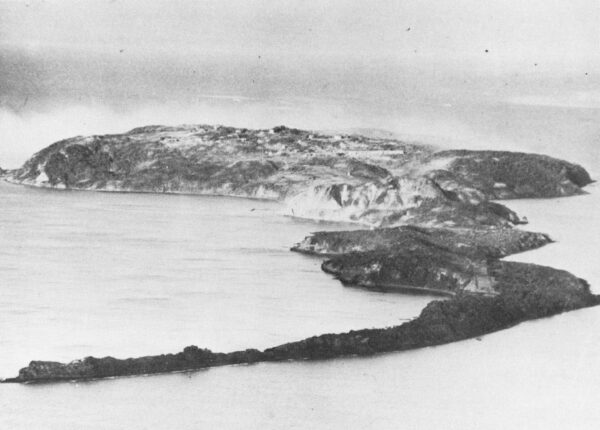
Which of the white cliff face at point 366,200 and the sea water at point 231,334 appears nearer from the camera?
the sea water at point 231,334

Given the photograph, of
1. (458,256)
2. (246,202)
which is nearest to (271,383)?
(458,256)

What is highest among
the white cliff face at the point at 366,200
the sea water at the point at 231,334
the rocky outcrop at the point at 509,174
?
the rocky outcrop at the point at 509,174

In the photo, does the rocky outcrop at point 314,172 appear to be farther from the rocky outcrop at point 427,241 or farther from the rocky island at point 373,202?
the rocky outcrop at point 427,241

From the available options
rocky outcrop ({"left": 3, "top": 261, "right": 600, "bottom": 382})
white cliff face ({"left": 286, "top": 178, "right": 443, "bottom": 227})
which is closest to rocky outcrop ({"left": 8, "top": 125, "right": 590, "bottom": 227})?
white cliff face ({"left": 286, "top": 178, "right": 443, "bottom": 227})

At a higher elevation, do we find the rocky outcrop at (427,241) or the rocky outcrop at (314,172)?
the rocky outcrop at (314,172)

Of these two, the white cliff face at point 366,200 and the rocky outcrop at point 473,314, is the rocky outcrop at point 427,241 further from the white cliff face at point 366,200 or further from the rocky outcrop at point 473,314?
the white cliff face at point 366,200

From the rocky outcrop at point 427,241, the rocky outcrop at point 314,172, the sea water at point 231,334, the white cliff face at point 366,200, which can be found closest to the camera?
the sea water at point 231,334

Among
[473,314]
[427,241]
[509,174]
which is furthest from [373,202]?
[473,314]

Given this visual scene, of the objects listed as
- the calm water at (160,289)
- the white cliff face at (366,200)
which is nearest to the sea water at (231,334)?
the calm water at (160,289)

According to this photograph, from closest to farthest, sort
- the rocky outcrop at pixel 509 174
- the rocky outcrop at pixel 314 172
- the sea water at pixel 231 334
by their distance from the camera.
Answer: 1. the sea water at pixel 231 334
2. the rocky outcrop at pixel 314 172
3. the rocky outcrop at pixel 509 174

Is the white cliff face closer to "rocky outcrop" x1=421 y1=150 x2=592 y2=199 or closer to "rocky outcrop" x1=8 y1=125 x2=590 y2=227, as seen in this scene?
"rocky outcrop" x1=8 y1=125 x2=590 y2=227
